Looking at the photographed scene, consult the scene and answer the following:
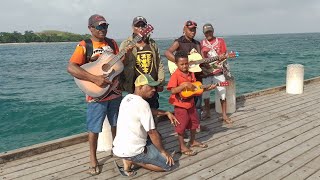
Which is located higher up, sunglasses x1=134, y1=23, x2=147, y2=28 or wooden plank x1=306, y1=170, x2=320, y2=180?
sunglasses x1=134, y1=23, x2=147, y2=28

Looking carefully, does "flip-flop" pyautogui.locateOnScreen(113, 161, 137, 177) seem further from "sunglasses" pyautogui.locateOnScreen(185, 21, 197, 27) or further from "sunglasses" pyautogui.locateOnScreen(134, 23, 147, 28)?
"sunglasses" pyautogui.locateOnScreen(185, 21, 197, 27)

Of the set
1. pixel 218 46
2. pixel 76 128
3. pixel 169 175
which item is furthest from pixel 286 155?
pixel 76 128

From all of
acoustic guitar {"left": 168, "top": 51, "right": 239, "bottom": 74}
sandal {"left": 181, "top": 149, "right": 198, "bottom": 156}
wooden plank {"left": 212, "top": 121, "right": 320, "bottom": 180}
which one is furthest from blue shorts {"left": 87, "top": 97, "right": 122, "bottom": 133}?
wooden plank {"left": 212, "top": 121, "right": 320, "bottom": 180}

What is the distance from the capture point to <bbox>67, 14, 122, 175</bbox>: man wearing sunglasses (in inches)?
167

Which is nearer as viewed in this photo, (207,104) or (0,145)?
(207,104)

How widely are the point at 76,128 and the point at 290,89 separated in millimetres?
8608

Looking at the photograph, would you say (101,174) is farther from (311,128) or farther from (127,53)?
(311,128)

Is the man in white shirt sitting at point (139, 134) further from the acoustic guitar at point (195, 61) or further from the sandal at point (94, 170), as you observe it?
the acoustic guitar at point (195, 61)

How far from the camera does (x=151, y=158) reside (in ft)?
14.2

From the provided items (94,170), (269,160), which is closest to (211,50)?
(269,160)

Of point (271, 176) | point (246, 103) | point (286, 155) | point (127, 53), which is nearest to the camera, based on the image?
point (271, 176)

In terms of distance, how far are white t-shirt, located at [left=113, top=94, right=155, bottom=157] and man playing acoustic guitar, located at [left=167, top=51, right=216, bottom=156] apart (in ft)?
2.81

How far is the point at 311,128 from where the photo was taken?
6.20 meters

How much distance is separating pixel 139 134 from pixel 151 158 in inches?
14.6
